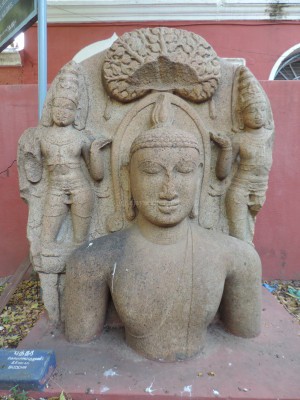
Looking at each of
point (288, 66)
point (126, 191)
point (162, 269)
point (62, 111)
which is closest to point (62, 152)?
point (62, 111)

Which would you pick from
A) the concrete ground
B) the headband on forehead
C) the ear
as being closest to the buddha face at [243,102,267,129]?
the headband on forehead

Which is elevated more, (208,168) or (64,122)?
(64,122)

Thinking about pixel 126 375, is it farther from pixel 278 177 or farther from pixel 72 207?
pixel 278 177

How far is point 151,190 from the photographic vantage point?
5.47ft

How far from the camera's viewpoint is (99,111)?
204cm

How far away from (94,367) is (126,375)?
0.17m

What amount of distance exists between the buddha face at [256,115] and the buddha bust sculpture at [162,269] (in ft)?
1.42

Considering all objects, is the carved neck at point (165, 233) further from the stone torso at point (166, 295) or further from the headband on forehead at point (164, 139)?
the headband on forehead at point (164, 139)

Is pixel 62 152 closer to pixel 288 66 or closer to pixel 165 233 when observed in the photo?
pixel 165 233

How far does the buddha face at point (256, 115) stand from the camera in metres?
1.88

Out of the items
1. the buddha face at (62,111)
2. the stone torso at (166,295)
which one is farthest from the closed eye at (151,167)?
the buddha face at (62,111)

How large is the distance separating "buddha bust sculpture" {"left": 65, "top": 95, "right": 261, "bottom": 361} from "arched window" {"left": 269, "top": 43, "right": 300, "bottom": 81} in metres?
3.99

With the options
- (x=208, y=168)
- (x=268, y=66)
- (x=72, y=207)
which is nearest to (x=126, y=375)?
(x=72, y=207)

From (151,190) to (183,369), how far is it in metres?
0.88
